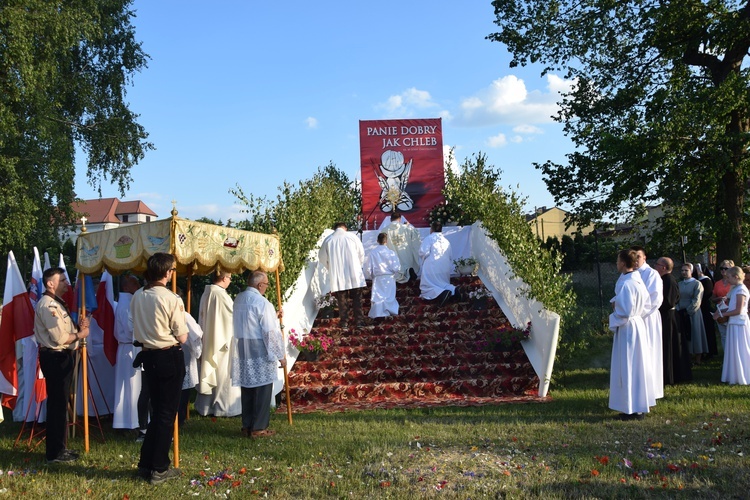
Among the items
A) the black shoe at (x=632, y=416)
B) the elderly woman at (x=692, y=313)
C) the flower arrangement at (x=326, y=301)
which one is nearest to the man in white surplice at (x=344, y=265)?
the flower arrangement at (x=326, y=301)

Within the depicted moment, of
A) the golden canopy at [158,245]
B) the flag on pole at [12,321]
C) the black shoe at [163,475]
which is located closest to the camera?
the black shoe at [163,475]

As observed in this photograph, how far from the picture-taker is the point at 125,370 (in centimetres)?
763

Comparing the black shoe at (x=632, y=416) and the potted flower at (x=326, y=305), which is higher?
the potted flower at (x=326, y=305)

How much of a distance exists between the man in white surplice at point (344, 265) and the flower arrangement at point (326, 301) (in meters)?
0.13

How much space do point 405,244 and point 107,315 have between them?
→ 29.1ft

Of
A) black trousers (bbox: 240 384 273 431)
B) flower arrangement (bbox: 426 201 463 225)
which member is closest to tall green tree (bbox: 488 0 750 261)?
flower arrangement (bbox: 426 201 463 225)

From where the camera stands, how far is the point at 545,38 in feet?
57.5

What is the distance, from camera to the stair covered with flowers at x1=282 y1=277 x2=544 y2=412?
9.23 m

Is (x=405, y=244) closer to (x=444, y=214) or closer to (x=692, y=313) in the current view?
(x=444, y=214)

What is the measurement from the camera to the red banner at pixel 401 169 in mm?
18844

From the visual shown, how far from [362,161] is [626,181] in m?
7.25

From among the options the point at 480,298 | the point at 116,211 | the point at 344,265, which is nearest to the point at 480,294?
the point at 480,298

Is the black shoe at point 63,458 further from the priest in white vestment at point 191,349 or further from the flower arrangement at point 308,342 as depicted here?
the flower arrangement at point 308,342

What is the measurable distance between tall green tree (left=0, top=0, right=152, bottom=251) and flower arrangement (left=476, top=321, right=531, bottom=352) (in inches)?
492
